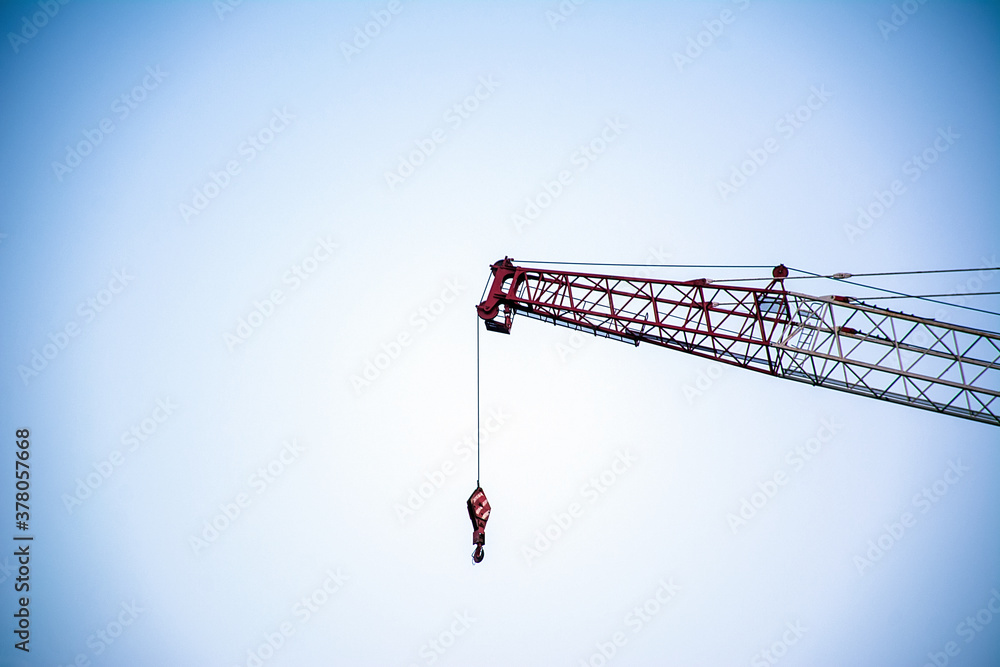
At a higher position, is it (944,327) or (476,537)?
(944,327)

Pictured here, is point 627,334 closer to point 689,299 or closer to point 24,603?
point 689,299

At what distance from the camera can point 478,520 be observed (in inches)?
615

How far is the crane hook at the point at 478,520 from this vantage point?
15430mm

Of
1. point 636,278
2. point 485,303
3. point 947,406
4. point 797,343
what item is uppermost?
point 947,406

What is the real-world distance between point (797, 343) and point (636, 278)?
16.4 feet

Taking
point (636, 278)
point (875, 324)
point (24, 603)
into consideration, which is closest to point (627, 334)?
point (636, 278)

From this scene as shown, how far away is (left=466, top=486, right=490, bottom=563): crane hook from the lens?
50.6 ft

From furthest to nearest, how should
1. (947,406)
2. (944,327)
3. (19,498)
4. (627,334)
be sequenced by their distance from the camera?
(19,498), (627,334), (947,406), (944,327)

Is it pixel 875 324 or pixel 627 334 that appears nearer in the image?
pixel 875 324

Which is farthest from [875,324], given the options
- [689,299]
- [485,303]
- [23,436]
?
[23,436]

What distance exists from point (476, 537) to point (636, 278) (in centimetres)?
940

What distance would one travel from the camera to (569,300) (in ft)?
54.7

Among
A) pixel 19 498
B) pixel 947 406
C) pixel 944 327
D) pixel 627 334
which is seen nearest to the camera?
pixel 944 327

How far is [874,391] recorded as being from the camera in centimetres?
1491
